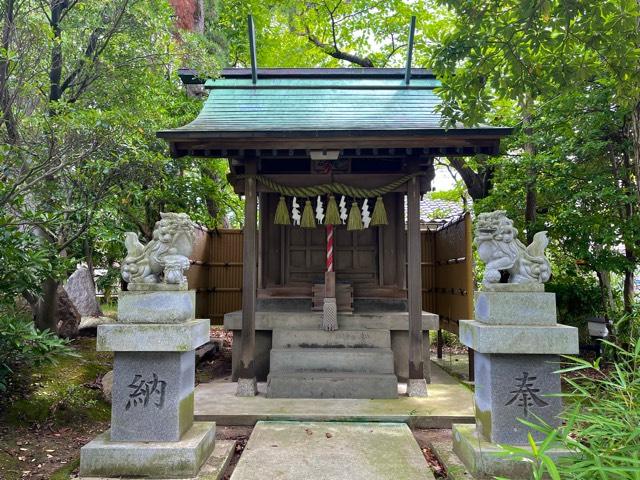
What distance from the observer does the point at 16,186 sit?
16.5 feet

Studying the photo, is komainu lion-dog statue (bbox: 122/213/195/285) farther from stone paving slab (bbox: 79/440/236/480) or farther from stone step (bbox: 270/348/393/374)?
stone step (bbox: 270/348/393/374)

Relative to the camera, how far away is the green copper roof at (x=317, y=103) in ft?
21.5

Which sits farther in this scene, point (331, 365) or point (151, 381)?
point (331, 365)

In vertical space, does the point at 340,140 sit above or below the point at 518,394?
above

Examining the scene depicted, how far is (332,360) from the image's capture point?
6.77 meters

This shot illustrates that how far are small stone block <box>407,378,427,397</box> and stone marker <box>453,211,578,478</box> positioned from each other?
Answer: 7.57 feet

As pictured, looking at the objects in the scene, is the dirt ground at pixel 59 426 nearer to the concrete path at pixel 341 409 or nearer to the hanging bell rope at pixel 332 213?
the concrete path at pixel 341 409

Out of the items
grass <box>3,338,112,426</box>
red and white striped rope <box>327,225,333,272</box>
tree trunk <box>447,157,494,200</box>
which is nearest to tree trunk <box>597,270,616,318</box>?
tree trunk <box>447,157,494,200</box>

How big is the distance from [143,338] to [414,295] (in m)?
4.17

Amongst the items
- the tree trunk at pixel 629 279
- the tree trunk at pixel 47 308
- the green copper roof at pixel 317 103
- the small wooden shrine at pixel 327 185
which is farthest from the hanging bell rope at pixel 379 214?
the tree trunk at pixel 47 308

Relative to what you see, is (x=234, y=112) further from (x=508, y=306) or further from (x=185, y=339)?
(x=508, y=306)

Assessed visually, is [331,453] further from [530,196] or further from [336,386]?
[530,196]

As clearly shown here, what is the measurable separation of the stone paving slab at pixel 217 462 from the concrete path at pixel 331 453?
16 centimetres

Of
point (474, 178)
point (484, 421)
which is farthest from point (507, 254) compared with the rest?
point (474, 178)
